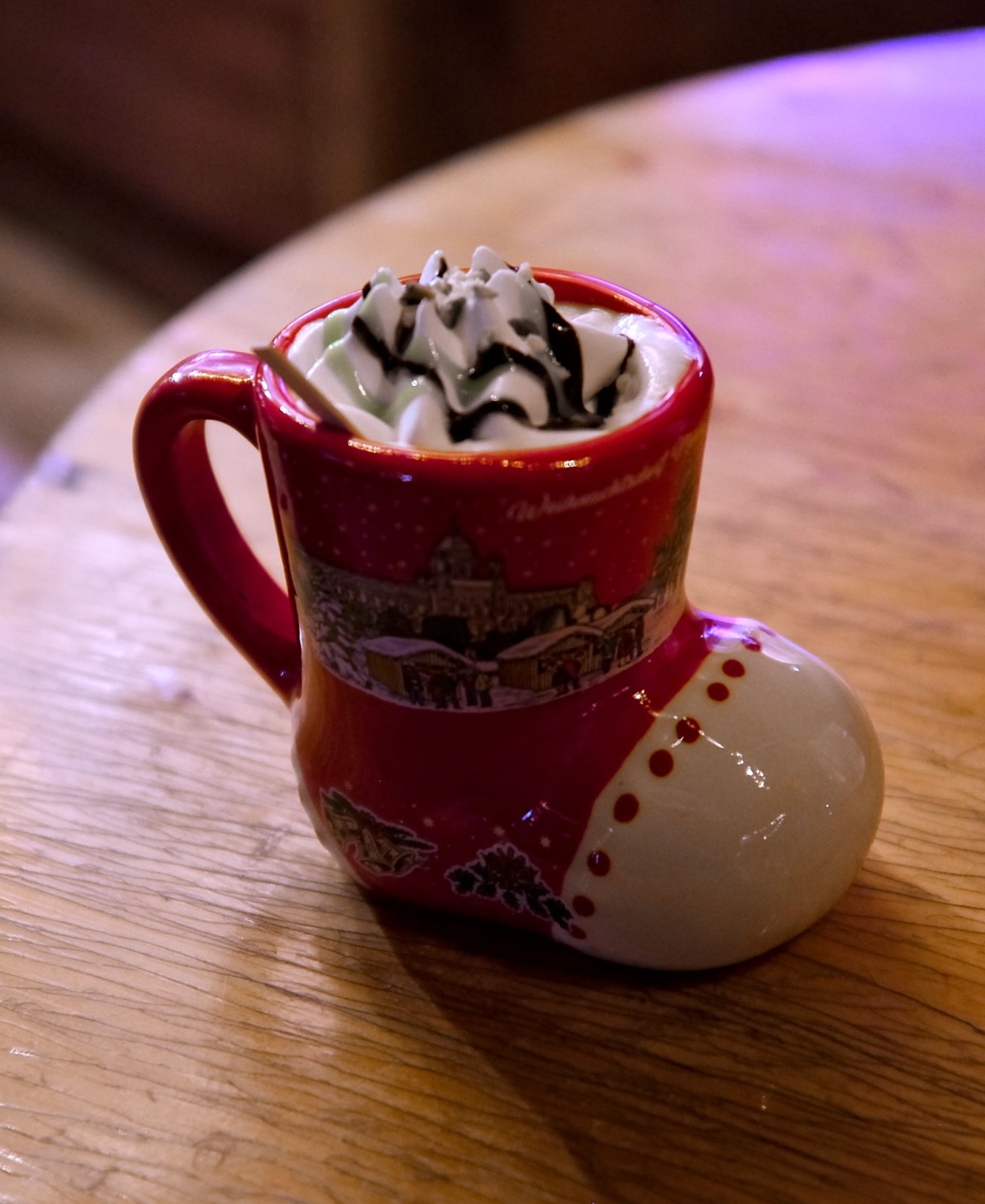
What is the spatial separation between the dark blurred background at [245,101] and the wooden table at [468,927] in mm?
1088

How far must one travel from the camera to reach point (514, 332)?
17.5 inches

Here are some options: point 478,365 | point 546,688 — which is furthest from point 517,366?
point 546,688

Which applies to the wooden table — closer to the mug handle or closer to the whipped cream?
the mug handle

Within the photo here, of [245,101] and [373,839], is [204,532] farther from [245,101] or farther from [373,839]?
[245,101]

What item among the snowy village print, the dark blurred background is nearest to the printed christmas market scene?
the snowy village print

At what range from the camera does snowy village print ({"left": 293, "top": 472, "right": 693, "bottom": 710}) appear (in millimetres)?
418

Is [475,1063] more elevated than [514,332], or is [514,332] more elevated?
[514,332]

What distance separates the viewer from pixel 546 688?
17.8 inches

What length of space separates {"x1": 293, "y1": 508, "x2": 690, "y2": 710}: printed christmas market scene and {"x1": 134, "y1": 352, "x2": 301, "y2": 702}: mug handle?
0.27 feet

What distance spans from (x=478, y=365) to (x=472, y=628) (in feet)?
0.32

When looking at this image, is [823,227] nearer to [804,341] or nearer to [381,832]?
[804,341]

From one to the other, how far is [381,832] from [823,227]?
34.3 inches

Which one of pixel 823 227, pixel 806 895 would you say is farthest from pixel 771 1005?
pixel 823 227

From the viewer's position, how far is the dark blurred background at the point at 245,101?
1943 mm
